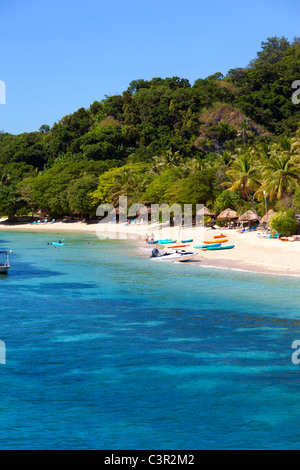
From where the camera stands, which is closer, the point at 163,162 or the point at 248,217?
the point at 248,217

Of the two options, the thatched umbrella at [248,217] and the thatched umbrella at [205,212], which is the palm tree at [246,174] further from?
the thatched umbrella at [205,212]

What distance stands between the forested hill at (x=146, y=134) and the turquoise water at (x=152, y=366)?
5585 centimetres

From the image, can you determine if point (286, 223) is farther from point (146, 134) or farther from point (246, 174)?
point (146, 134)

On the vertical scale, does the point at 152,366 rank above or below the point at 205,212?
below

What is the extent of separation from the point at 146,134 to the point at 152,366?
338 feet

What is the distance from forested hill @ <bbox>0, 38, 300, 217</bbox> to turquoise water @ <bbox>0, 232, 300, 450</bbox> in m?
55.8

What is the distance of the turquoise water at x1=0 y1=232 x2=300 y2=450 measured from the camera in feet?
41.4

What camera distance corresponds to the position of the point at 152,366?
16750 mm

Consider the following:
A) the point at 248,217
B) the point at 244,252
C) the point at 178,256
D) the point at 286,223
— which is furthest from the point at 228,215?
the point at 178,256

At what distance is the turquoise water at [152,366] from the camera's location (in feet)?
41.4

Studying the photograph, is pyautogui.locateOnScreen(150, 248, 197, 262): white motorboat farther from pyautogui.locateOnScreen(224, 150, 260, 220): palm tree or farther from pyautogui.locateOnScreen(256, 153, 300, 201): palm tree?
pyautogui.locateOnScreen(224, 150, 260, 220): palm tree

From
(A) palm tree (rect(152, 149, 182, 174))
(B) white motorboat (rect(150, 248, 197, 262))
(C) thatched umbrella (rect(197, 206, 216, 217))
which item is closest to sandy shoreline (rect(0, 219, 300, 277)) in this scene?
(B) white motorboat (rect(150, 248, 197, 262))
